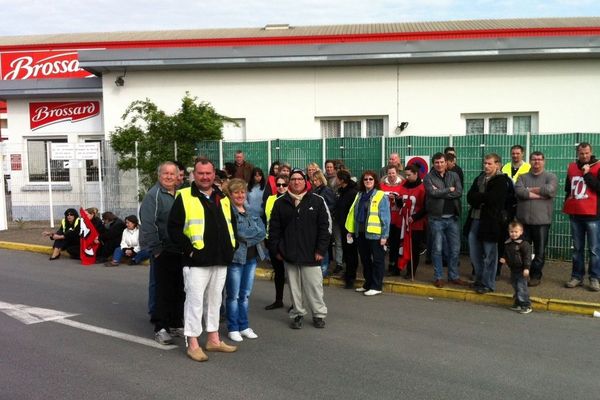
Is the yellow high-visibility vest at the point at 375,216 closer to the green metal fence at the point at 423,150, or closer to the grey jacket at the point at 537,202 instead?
the grey jacket at the point at 537,202

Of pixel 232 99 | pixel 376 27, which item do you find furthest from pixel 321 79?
pixel 376 27

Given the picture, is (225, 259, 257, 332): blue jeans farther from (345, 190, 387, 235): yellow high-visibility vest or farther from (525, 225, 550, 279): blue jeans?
(525, 225, 550, 279): blue jeans

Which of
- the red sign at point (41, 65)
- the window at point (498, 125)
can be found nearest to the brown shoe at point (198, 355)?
the window at point (498, 125)

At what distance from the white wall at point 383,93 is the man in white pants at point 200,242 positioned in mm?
9336

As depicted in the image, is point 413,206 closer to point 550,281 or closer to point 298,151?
point 550,281

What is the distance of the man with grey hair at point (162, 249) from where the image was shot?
5.62 meters

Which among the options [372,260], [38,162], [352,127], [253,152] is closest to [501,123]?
[352,127]

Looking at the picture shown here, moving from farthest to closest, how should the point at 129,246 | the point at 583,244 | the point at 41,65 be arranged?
the point at 41,65
the point at 129,246
the point at 583,244

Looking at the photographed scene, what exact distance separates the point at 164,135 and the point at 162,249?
25.3 feet

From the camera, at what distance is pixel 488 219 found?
735 centimetres

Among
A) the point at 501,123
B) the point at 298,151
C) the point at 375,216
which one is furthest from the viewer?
the point at 501,123

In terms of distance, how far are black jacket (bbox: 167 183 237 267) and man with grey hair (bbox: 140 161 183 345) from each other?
0.52m

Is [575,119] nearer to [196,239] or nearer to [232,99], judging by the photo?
[232,99]

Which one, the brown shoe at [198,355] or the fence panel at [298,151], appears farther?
the fence panel at [298,151]
